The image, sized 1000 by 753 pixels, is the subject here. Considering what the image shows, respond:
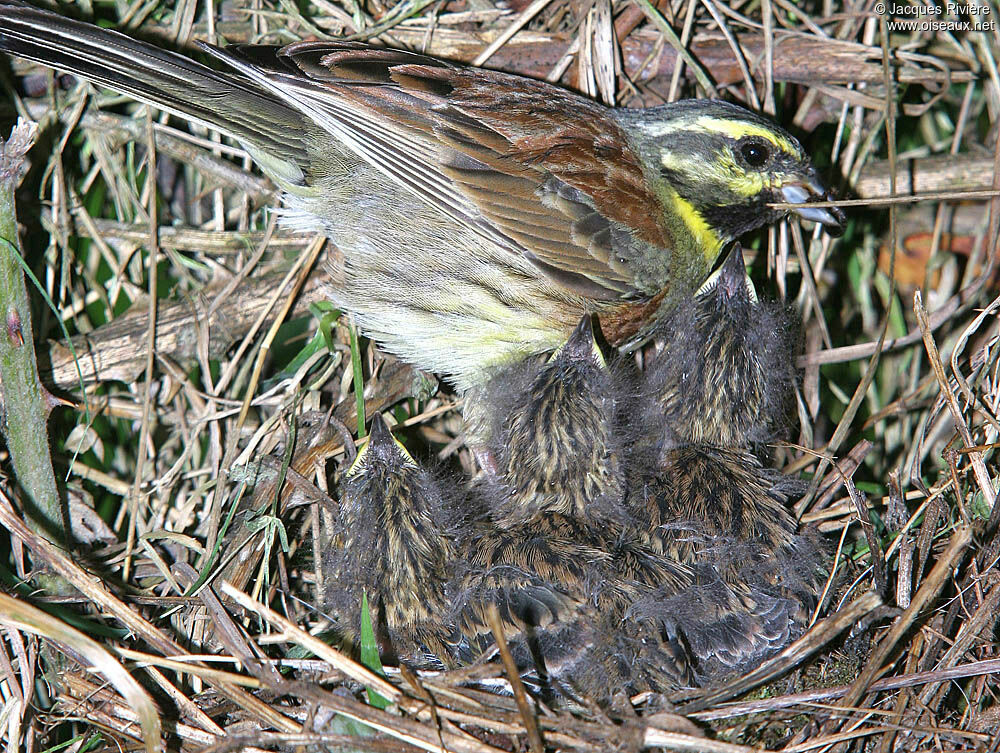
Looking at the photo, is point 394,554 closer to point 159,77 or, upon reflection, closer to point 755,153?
point 159,77

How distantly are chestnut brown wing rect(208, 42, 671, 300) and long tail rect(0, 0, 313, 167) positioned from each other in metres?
0.19

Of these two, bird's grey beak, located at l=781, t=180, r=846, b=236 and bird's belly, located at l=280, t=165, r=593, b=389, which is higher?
bird's grey beak, located at l=781, t=180, r=846, b=236

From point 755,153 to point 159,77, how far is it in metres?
2.36

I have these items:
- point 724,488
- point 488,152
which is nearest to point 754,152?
point 488,152

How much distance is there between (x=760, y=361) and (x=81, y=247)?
2973mm

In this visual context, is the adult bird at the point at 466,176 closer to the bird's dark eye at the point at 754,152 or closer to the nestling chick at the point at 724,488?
the bird's dark eye at the point at 754,152

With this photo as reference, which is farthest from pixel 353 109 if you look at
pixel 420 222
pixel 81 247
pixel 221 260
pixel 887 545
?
pixel 887 545

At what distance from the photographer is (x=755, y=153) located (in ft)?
12.4

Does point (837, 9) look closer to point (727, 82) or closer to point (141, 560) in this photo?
point (727, 82)

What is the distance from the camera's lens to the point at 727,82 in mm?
4332

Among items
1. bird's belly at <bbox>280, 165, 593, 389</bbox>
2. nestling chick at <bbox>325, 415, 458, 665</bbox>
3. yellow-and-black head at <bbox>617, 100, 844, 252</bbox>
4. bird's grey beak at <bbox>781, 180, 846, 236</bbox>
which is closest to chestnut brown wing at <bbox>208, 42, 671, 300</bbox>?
bird's belly at <bbox>280, 165, 593, 389</bbox>

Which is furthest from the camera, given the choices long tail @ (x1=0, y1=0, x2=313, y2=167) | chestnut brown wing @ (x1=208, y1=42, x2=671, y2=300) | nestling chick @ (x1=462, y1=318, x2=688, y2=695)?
chestnut brown wing @ (x1=208, y1=42, x2=671, y2=300)

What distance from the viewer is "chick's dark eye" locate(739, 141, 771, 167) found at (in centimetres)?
376

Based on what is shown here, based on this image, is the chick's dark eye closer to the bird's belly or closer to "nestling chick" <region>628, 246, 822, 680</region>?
"nestling chick" <region>628, 246, 822, 680</region>
